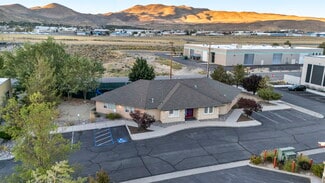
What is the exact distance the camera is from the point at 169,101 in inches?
1195

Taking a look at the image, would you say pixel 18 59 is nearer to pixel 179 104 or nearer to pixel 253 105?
pixel 179 104

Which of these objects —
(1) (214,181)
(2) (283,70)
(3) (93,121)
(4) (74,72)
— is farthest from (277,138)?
(2) (283,70)

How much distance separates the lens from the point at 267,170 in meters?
20.9

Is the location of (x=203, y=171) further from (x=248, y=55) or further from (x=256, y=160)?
(x=248, y=55)

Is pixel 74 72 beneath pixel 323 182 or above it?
above

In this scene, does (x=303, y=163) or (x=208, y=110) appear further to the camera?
(x=208, y=110)

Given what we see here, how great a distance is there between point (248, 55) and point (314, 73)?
26.4m

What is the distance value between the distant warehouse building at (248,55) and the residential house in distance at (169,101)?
3954 cm

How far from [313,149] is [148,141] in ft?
49.8

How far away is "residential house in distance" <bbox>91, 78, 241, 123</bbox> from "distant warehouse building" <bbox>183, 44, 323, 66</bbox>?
130 feet

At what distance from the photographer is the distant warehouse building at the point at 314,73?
47156 mm

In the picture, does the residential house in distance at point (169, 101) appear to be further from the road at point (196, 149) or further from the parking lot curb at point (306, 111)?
the parking lot curb at point (306, 111)

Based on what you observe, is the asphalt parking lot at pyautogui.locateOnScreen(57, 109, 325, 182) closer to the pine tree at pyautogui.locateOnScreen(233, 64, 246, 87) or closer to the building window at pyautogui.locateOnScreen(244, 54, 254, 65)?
the pine tree at pyautogui.locateOnScreen(233, 64, 246, 87)

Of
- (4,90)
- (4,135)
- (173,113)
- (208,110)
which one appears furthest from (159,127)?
(4,90)
